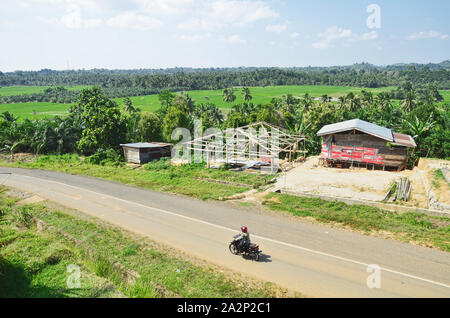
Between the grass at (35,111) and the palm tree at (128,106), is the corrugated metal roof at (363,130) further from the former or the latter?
the grass at (35,111)

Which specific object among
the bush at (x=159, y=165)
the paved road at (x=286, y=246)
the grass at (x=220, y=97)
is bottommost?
the paved road at (x=286, y=246)

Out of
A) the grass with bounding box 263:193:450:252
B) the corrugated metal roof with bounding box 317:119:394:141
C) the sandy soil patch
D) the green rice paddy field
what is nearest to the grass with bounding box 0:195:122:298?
the grass with bounding box 263:193:450:252

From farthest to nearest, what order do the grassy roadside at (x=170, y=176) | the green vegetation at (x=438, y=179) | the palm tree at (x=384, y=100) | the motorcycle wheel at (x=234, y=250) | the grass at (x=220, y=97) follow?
the grass at (x=220, y=97)
the palm tree at (x=384, y=100)
the grassy roadside at (x=170, y=176)
the green vegetation at (x=438, y=179)
the motorcycle wheel at (x=234, y=250)

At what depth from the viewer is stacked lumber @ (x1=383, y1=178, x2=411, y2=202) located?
21.0 meters

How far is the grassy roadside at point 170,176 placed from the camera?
995 inches

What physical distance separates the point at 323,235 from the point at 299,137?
67.6ft

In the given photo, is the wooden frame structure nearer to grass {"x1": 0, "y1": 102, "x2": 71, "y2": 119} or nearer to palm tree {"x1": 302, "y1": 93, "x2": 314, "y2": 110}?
palm tree {"x1": 302, "y1": 93, "x2": 314, "y2": 110}

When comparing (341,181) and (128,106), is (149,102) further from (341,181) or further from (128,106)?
(341,181)

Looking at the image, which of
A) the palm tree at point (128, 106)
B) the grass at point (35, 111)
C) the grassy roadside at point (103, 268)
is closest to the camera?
the grassy roadside at point (103, 268)

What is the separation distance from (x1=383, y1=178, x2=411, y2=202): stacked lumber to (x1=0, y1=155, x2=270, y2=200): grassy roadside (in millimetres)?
9681

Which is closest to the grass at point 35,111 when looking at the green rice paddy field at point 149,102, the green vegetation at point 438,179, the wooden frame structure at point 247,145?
the green rice paddy field at point 149,102

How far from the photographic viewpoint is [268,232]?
16.8 m

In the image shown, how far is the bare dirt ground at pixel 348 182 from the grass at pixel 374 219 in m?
2.10

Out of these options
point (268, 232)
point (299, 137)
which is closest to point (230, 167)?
point (299, 137)
